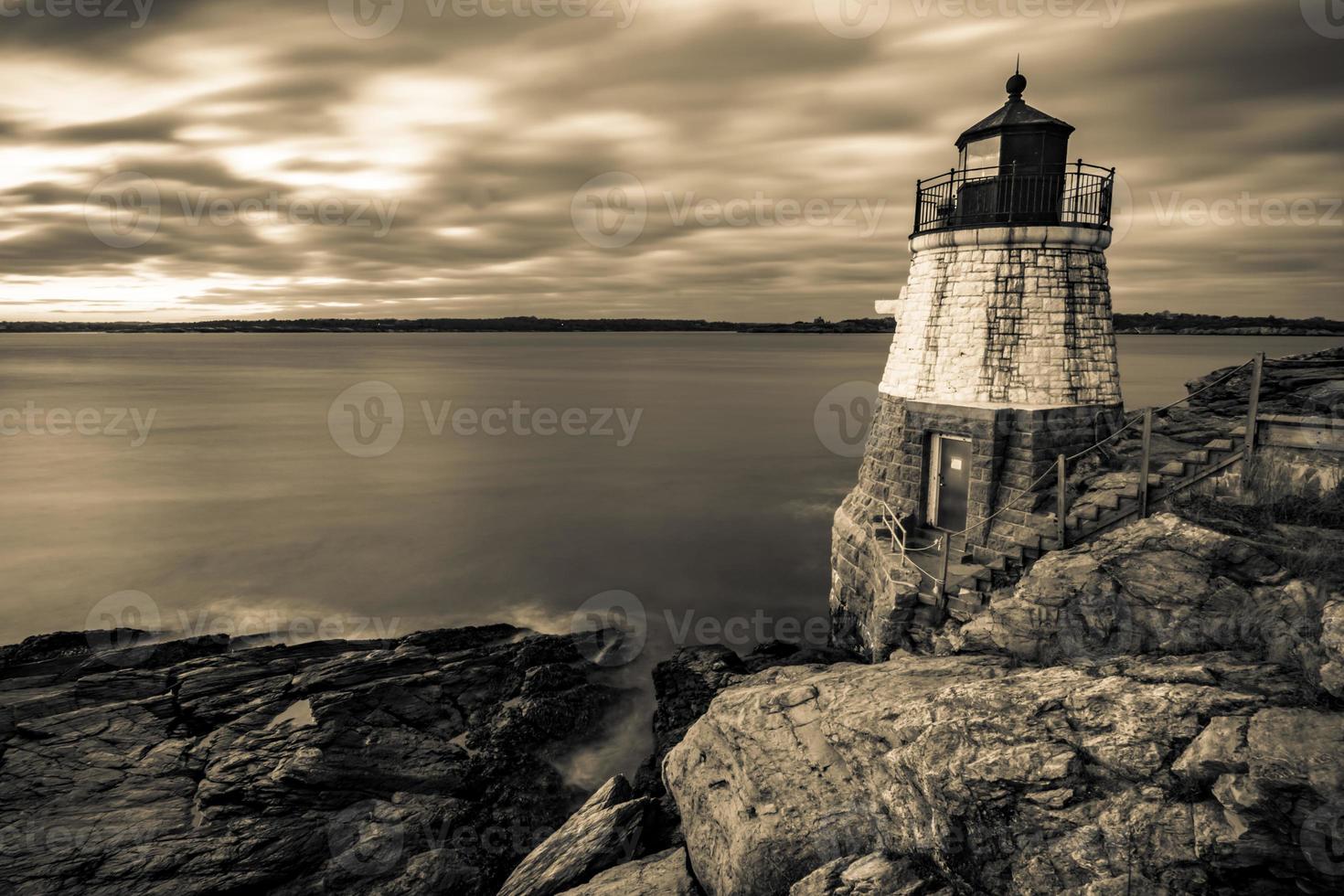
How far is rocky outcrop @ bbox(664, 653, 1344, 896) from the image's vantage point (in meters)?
5.12

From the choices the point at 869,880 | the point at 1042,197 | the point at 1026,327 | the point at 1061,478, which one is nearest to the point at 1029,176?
the point at 1042,197

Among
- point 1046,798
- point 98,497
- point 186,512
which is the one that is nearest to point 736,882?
point 1046,798

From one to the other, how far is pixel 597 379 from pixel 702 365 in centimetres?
2874

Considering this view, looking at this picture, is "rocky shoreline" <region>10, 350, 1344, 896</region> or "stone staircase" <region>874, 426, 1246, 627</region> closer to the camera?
"rocky shoreline" <region>10, 350, 1344, 896</region>

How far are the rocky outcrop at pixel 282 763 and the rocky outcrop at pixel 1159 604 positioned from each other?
7941 mm

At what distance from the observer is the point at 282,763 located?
10.6m

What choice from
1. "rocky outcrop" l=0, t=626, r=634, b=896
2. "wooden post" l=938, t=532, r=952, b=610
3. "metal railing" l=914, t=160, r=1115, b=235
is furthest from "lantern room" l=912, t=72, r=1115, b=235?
"rocky outcrop" l=0, t=626, r=634, b=896

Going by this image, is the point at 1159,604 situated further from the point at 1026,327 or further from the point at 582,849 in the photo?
the point at 582,849

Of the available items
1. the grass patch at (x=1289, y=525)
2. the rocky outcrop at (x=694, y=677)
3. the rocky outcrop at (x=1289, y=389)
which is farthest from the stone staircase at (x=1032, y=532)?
the rocky outcrop at (x=694, y=677)

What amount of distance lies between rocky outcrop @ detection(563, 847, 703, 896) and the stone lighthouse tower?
5.59 metres

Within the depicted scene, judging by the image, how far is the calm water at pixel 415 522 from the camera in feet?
61.9

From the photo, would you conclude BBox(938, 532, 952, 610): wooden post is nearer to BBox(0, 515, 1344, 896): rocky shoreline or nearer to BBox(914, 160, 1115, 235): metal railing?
BBox(0, 515, 1344, 896): rocky shoreline

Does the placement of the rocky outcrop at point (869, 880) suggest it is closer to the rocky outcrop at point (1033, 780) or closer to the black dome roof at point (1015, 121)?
the rocky outcrop at point (1033, 780)

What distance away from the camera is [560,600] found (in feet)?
64.3
